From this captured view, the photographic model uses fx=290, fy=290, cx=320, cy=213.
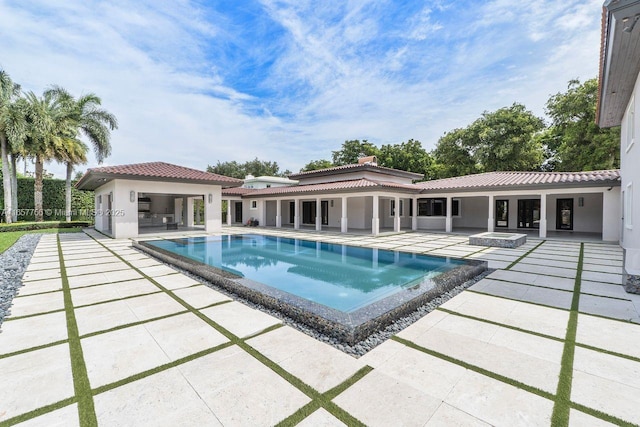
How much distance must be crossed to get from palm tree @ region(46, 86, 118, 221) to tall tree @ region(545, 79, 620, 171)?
35422mm

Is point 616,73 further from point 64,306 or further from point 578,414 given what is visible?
point 64,306

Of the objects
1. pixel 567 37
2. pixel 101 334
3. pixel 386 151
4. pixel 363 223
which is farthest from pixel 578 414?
pixel 386 151

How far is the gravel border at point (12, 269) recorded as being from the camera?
5.10 meters

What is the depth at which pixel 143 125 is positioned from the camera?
22.0 metres

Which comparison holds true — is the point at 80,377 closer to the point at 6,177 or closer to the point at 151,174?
the point at 151,174

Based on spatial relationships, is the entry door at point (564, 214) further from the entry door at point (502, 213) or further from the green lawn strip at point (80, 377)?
the green lawn strip at point (80, 377)

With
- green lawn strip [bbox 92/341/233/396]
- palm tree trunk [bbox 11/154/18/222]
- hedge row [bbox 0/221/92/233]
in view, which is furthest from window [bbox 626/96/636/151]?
palm tree trunk [bbox 11/154/18/222]

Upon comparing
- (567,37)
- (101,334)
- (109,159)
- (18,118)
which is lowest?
(101,334)

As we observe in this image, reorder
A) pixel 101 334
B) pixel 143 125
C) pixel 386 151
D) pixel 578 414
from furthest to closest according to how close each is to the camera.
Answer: pixel 386 151 < pixel 143 125 < pixel 101 334 < pixel 578 414

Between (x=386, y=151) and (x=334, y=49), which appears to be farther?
(x=386, y=151)

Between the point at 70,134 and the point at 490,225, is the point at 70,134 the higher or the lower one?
the higher one

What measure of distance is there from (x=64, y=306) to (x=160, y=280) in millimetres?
1881

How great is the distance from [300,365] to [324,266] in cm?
616

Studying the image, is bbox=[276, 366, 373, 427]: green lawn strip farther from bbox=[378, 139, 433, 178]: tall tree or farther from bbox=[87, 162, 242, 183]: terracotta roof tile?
bbox=[378, 139, 433, 178]: tall tree
